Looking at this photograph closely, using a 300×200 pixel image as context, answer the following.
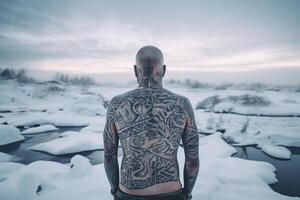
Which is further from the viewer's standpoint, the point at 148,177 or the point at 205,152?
the point at 205,152

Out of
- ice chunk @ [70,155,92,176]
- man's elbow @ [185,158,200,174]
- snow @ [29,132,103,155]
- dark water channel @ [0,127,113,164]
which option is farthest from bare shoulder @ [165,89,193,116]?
snow @ [29,132,103,155]

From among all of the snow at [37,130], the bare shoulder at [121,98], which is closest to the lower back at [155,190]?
the bare shoulder at [121,98]

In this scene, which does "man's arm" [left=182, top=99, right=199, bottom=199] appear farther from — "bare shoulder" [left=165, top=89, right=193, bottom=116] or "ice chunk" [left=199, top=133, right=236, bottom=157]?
"ice chunk" [left=199, top=133, right=236, bottom=157]

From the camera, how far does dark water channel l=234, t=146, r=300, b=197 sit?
20.9 ft

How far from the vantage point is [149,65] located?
2047 millimetres

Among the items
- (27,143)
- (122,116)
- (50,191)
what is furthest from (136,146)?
(27,143)

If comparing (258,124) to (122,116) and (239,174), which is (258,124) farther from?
(122,116)

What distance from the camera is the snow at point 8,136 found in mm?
10717

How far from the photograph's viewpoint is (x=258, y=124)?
45.6ft

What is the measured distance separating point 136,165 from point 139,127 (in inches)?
12.1

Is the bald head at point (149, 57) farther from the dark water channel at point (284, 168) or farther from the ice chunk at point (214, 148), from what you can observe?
the ice chunk at point (214, 148)

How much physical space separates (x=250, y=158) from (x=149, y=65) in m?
8.15

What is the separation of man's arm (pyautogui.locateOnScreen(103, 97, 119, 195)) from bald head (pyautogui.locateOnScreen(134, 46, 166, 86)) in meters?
0.36

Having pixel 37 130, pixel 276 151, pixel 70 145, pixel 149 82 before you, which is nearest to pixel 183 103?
pixel 149 82
